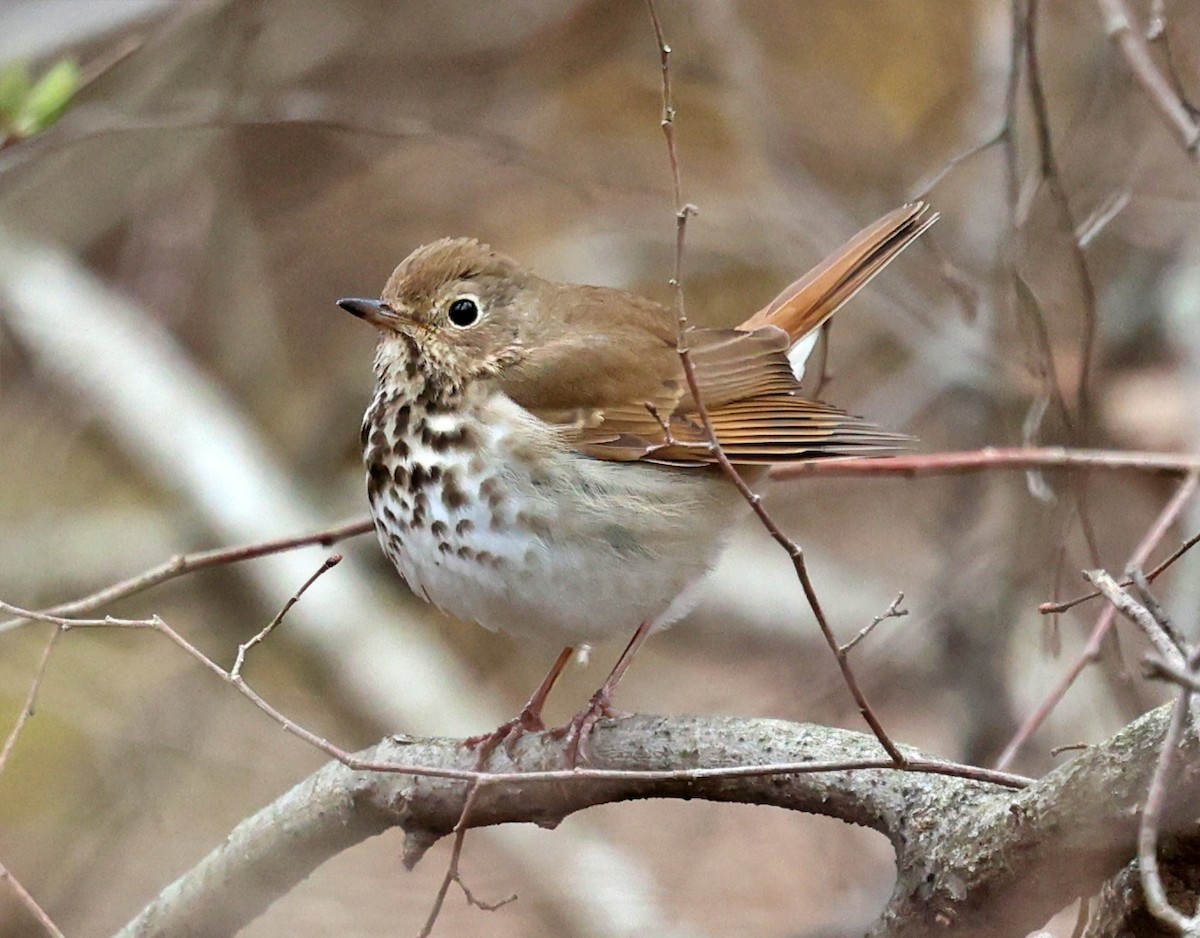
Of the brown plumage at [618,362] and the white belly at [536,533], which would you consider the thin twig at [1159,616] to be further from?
the white belly at [536,533]

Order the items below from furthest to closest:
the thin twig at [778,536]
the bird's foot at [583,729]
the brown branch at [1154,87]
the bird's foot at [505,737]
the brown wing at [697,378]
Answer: the brown wing at [697,378] < the bird's foot at [505,737] < the bird's foot at [583,729] < the brown branch at [1154,87] < the thin twig at [778,536]

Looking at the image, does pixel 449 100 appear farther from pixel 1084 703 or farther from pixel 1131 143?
pixel 1084 703

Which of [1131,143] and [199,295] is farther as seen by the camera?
[199,295]

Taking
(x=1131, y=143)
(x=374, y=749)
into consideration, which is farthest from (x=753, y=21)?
(x=374, y=749)

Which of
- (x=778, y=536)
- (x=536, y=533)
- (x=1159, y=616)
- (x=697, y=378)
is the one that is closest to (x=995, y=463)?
(x=697, y=378)

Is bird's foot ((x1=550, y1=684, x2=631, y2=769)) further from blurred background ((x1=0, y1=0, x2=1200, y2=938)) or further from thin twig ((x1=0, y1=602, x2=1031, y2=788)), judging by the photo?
blurred background ((x1=0, y1=0, x2=1200, y2=938))

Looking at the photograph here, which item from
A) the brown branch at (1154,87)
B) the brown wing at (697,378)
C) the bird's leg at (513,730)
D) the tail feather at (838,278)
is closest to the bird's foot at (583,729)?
the bird's leg at (513,730)
